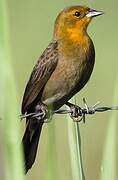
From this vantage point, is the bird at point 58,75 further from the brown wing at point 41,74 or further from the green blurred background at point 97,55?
the green blurred background at point 97,55

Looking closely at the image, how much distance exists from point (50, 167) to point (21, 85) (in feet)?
23.8

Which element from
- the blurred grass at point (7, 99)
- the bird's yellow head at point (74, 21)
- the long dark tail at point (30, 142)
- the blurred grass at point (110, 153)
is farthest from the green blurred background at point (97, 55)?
the blurred grass at point (7, 99)

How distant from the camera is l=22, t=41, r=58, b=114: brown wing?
594cm

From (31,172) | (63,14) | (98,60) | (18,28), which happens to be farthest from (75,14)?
(18,28)

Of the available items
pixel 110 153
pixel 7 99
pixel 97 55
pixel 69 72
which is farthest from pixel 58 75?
pixel 97 55

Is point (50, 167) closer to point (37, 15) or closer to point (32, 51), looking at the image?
point (32, 51)

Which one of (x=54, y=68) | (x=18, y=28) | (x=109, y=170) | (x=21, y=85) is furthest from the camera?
(x=18, y=28)

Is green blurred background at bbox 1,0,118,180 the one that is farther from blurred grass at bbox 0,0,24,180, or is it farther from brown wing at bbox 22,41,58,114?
blurred grass at bbox 0,0,24,180

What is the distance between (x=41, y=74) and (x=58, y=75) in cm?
13

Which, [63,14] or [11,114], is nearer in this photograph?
[11,114]

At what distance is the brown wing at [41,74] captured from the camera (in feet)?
19.5

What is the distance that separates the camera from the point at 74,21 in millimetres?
6223

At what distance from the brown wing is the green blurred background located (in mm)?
1708

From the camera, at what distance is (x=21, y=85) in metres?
9.96
